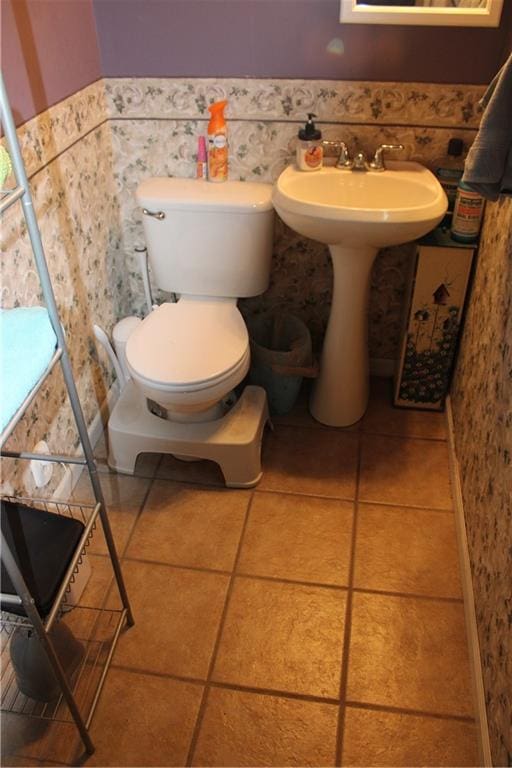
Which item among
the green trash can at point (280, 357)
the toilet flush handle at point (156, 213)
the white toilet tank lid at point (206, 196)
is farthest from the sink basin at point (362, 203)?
the green trash can at point (280, 357)

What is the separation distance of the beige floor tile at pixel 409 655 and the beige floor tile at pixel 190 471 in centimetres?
62

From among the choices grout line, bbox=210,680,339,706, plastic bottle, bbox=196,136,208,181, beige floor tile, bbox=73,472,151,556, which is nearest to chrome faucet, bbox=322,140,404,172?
plastic bottle, bbox=196,136,208,181

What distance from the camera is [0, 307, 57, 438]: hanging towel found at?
3.23 feet

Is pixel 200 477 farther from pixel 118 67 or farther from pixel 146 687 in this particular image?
pixel 118 67

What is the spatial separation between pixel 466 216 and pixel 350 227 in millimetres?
455

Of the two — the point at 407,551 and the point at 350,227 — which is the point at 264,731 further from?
the point at 350,227

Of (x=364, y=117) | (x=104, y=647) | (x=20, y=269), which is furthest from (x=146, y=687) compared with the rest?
(x=364, y=117)

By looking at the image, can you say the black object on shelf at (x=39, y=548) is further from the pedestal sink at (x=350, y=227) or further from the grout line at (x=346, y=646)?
the pedestal sink at (x=350, y=227)

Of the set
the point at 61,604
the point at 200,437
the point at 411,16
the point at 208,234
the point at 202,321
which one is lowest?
the point at 200,437

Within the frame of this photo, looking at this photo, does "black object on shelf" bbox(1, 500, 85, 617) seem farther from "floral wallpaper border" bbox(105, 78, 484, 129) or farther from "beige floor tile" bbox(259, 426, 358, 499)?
"floral wallpaper border" bbox(105, 78, 484, 129)

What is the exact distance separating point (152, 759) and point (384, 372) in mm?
1590

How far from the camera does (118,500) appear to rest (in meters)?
2.02

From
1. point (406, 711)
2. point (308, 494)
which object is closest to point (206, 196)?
point (308, 494)

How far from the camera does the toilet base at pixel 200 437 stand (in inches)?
78.0
